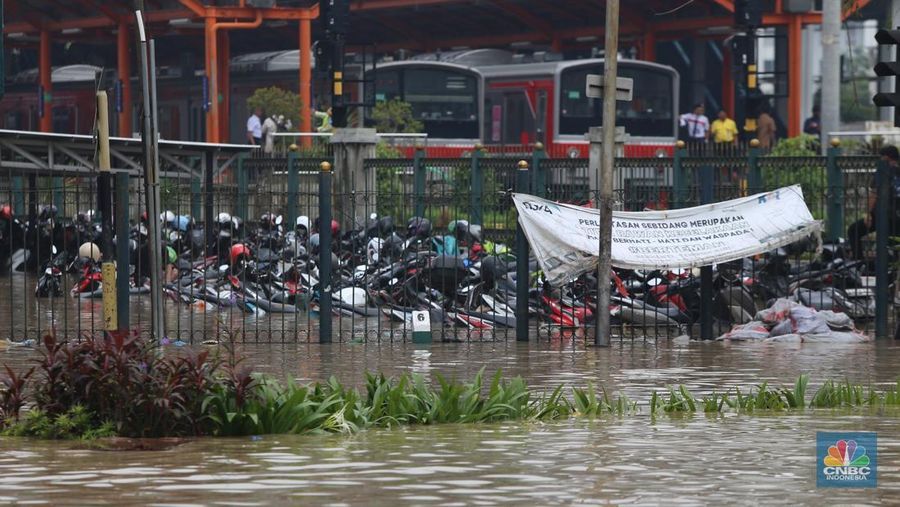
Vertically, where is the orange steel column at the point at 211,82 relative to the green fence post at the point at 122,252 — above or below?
above

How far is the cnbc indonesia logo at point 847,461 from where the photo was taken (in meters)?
9.41

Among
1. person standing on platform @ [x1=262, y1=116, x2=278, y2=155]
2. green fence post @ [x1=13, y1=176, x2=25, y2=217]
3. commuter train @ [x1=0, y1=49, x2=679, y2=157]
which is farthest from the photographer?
commuter train @ [x1=0, y1=49, x2=679, y2=157]

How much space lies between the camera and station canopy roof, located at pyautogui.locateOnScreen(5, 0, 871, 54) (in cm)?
4488

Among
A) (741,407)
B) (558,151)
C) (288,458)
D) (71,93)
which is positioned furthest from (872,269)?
(71,93)

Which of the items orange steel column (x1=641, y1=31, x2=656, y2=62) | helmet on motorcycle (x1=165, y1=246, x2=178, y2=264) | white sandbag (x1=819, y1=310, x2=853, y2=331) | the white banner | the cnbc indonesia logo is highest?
orange steel column (x1=641, y1=31, x2=656, y2=62)

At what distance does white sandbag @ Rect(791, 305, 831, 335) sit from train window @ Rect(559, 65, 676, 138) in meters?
20.2

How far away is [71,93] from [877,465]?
4400 cm

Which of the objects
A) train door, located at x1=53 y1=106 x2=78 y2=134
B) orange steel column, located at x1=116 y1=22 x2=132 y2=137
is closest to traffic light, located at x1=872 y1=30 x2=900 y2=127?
orange steel column, located at x1=116 y1=22 x2=132 y2=137

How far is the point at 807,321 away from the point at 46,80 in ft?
117

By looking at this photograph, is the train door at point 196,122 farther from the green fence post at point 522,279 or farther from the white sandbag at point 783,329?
the white sandbag at point 783,329

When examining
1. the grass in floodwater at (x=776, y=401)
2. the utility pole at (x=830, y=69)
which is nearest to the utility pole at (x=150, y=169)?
the grass in floodwater at (x=776, y=401)

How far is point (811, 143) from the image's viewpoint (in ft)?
101

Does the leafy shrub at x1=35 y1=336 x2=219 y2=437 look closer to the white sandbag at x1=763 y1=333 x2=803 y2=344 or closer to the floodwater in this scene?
the floodwater

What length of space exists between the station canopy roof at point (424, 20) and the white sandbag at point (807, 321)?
2235 centimetres
